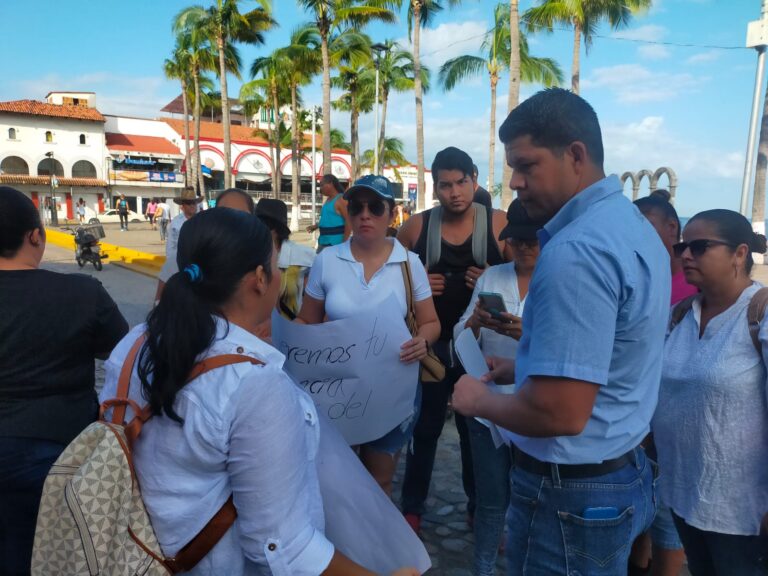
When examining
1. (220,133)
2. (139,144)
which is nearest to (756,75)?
(220,133)

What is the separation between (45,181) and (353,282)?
170 ft

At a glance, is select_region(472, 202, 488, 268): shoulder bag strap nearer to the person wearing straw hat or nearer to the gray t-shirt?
the gray t-shirt

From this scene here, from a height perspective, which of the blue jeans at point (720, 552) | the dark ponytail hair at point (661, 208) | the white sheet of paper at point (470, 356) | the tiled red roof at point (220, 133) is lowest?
the blue jeans at point (720, 552)

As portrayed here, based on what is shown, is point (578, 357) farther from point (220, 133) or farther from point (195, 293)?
point (220, 133)

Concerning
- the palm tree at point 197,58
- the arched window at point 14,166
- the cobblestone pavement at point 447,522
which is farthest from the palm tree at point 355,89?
the cobblestone pavement at point 447,522

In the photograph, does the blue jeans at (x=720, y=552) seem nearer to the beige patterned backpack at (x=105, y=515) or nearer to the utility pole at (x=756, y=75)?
the beige patterned backpack at (x=105, y=515)

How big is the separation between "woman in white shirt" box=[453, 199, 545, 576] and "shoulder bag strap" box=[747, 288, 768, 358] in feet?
2.92

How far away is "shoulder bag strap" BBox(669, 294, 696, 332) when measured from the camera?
7.95 ft

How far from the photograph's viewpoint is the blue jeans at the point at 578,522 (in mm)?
1577

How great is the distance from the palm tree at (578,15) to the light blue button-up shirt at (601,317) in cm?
2376

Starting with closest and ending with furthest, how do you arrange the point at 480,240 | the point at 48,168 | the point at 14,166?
the point at 480,240, the point at 14,166, the point at 48,168

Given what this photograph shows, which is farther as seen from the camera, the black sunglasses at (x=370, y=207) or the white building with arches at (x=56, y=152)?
the white building with arches at (x=56, y=152)

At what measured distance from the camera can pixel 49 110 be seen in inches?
1875

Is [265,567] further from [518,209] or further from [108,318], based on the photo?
[518,209]
